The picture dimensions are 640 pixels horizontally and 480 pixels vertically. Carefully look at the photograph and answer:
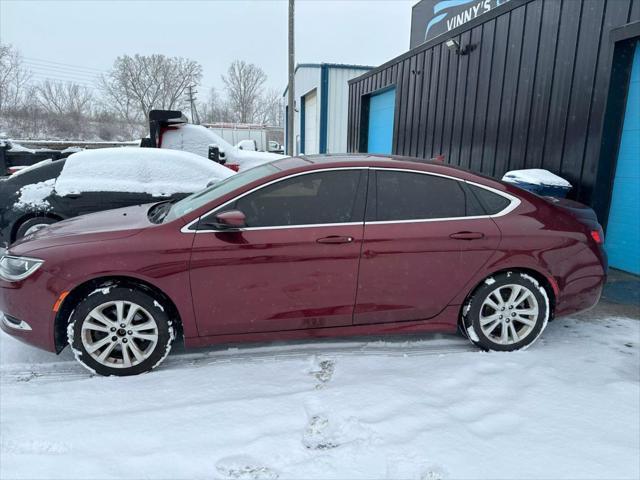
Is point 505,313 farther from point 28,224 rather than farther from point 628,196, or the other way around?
point 28,224

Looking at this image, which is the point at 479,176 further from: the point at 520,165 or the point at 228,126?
the point at 228,126

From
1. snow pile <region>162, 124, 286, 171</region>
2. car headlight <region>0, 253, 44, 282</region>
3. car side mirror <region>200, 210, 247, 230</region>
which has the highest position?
snow pile <region>162, 124, 286, 171</region>

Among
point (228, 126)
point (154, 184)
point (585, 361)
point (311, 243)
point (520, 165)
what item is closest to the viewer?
point (311, 243)

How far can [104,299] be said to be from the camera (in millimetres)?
2896

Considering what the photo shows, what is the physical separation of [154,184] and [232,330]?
11.0 ft

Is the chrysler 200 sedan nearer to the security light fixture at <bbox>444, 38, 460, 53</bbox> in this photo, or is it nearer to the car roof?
the car roof

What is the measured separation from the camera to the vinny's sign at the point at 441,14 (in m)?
12.3

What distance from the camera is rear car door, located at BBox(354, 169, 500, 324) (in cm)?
319

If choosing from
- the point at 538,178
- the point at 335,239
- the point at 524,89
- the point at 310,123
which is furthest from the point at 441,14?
the point at 335,239

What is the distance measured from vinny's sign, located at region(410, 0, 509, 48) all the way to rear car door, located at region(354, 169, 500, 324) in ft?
33.6

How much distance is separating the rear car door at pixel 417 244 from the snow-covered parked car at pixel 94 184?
3378 millimetres

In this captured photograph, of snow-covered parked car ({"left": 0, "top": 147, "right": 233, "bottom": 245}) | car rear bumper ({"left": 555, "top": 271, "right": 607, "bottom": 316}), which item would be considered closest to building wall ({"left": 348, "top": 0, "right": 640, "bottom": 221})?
car rear bumper ({"left": 555, "top": 271, "right": 607, "bottom": 316})

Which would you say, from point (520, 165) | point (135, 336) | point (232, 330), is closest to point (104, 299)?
point (135, 336)

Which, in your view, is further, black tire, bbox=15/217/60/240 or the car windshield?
black tire, bbox=15/217/60/240
